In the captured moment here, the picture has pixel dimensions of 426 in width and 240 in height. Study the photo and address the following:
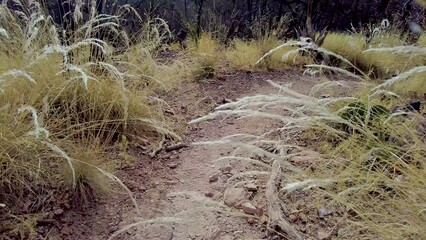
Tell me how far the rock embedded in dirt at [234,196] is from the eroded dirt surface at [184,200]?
0.02 m

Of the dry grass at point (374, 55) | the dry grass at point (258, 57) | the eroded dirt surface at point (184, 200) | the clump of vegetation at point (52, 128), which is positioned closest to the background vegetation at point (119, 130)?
the clump of vegetation at point (52, 128)

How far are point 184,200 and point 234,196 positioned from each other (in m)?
0.26

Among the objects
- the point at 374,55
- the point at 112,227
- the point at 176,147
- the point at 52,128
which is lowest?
the point at 374,55

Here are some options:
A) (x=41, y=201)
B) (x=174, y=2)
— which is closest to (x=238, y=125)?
(x=41, y=201)

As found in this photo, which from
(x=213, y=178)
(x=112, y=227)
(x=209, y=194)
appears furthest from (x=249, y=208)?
(x=112, y=227)

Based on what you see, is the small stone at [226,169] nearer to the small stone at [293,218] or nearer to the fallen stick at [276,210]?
the fallen stick at [276,210]

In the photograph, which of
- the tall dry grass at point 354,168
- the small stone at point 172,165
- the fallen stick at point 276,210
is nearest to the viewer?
the tall dry grass at point 354,168

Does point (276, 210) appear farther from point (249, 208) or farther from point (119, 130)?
point (119, 130)

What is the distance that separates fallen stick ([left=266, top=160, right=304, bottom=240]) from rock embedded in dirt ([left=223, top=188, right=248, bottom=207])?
0.42 feet

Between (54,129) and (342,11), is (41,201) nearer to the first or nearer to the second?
(54,129)

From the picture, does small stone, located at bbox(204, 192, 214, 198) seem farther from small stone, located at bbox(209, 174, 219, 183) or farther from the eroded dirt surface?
small stone, located at bbox(209, 174, 219, 183)

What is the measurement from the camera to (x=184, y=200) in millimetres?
2135

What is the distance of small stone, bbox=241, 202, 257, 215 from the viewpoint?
6.40 ft

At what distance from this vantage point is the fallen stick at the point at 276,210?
172 cm
